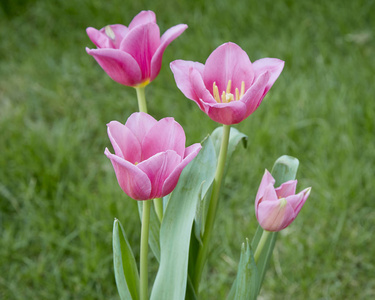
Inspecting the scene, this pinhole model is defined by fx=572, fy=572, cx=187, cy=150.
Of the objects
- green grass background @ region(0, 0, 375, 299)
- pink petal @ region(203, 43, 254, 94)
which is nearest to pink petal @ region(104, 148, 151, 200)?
pink petal @ region(203, 43, 254, 94)

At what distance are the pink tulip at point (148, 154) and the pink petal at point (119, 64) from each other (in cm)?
9

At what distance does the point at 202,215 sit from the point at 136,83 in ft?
0.77

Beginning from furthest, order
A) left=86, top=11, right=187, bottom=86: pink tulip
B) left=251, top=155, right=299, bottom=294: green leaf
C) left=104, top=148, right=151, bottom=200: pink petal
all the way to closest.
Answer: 1. left=251, top=155, right=299, bottom=294: green leaf
2. left=86, top=11, right=187, bottom=86: pink tulip
3. left=104, top=148, right=151, bottom=200: pink petal

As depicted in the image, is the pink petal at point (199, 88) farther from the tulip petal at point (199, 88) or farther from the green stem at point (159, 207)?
the green stem at point (159, 207)

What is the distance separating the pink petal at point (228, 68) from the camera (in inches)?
33.5

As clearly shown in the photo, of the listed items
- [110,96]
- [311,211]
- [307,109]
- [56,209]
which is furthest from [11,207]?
[307,109]

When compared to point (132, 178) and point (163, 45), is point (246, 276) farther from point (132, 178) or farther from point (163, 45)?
point (163, 45)

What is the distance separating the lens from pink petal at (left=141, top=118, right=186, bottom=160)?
791 mm

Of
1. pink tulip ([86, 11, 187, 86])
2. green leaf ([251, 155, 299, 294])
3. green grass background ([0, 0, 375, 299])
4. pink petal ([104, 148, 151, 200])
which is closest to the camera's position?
pink petal ([104, 148, 151, 200])

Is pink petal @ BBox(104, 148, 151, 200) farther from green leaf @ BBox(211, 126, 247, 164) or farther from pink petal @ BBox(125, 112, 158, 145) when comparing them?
green leaf @ BBox(211, 126, 247, 164)

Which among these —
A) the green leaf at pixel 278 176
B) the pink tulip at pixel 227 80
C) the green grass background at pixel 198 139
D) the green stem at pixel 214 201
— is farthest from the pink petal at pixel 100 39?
the green grass background at pixel 198 139

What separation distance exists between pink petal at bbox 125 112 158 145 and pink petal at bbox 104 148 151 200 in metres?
0.08

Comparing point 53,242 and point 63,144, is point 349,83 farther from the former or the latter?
point 53,242

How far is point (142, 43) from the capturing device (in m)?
0.86
